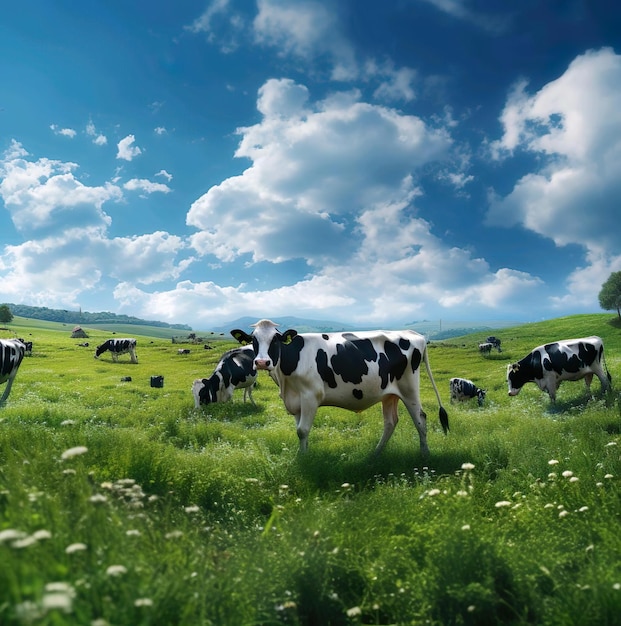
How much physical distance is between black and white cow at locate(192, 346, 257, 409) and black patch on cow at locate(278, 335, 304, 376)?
8.19 metres

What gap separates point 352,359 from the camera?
32.5ft

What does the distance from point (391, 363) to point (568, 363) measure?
10.7 m

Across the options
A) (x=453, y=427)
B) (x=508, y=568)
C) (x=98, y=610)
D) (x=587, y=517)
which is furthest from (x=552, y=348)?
(x=98, y=610)

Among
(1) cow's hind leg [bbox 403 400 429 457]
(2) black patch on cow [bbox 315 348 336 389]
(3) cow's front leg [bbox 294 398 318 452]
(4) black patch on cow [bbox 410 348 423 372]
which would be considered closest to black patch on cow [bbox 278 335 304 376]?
(2) black patch on cow [bbox 315 348 336 389]

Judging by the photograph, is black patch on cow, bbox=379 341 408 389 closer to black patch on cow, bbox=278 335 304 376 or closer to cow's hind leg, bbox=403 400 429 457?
cow's hind leg, bbox=403 400 429 457

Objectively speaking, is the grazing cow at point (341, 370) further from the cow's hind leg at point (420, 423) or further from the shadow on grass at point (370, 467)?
the shadow on grass at point (370, 467)

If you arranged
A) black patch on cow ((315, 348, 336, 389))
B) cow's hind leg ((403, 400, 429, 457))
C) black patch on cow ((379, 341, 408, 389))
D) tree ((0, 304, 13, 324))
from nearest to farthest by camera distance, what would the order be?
cow's hind leg ((403, 400, 429, 457)), black patch on cow ((315, 348, 336, 389)), black patch on cow ((379, 341, 408, 389)), tree ((0, 304, 13, 324))

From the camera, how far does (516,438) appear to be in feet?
31.2

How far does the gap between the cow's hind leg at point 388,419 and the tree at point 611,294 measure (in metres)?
77.3

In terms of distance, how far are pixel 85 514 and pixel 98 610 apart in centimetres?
88

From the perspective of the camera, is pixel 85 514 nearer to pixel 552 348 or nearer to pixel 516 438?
pixel 516 438

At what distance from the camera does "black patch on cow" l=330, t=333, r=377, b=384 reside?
9.80 m

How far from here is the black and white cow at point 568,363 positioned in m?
17.1

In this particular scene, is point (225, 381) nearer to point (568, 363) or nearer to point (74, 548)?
point (568, 363)
